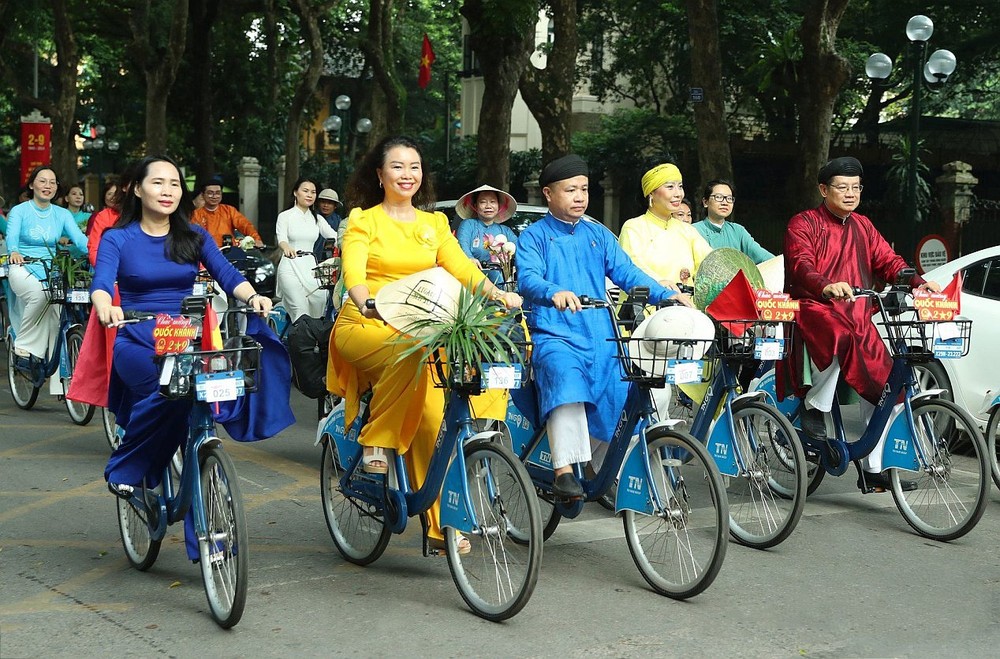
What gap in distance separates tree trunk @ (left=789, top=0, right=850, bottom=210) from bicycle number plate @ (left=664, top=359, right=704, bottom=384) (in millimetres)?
11052

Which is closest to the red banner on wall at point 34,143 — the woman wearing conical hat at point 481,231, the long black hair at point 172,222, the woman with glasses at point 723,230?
the woman wearing conical hat at point 481,231

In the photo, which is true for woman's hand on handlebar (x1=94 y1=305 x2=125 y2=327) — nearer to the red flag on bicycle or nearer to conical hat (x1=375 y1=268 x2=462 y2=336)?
conical hat (x1=375 y1=268 x2=462 y2=336)

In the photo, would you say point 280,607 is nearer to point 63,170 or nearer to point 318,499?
point 318,499

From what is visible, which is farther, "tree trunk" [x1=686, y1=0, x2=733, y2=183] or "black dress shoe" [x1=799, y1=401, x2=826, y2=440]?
"tree trunk" [x1=686, y1=0, x2=733, y2=183]

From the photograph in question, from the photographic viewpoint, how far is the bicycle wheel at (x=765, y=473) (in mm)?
6172

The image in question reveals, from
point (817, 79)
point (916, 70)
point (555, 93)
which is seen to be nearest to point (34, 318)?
point (555, 93)

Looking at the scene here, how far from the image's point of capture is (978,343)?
8.83 metres

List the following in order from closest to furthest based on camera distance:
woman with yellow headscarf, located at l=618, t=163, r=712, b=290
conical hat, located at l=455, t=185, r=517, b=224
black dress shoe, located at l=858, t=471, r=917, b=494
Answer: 1. black dress shoe, located at l=858, t=471, r=917, b=494
2. conical hat, located at l=455, t=185, r=517, b=224
3. woman with yellow headscarf, located at l=618, t=163, r=712, b=290

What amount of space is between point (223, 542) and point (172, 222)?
5.44ft

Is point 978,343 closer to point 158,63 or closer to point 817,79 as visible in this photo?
point 817,79

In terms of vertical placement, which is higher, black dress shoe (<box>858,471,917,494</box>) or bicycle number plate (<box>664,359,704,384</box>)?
bicycle number plate (<box>664,359,704,384</box>)

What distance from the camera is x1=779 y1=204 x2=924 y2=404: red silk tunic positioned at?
6859mm

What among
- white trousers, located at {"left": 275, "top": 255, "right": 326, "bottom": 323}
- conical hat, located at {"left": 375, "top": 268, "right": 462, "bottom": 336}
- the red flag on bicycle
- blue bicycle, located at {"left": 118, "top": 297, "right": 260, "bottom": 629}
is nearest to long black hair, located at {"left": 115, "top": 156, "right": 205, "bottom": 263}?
blue bicycle, located at {"left": 118, "top": 297, "right": 260, "bottom": 629}

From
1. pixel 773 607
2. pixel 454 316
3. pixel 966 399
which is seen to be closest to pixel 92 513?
pixel 454 316
